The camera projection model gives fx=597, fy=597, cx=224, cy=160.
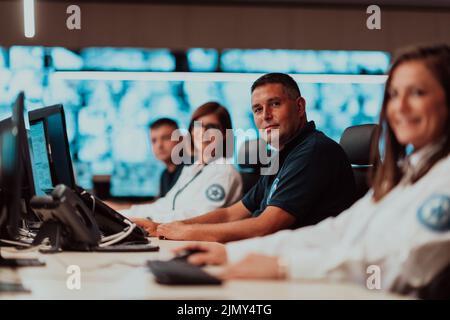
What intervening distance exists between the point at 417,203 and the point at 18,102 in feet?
2.80

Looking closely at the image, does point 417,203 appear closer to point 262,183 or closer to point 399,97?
point 399,97

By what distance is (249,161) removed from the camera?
10.4 feet

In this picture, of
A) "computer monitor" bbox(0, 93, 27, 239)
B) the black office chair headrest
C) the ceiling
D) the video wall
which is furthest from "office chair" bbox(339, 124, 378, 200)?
the video wall

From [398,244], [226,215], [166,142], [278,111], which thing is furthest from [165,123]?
[398,244]

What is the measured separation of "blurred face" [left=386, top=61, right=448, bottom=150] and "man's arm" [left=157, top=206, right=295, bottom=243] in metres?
0.82

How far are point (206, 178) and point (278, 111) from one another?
92cm

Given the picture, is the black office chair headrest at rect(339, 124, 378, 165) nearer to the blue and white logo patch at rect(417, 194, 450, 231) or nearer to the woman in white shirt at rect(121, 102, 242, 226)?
the woman in white shirt at rect(121, 102, 242, 226)

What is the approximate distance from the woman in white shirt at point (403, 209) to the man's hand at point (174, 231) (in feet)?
2.88

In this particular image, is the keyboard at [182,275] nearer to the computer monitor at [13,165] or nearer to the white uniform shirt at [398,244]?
the white uniform shirt at [398,244]

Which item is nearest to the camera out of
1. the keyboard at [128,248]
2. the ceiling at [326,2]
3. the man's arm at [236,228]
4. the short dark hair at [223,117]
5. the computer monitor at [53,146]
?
the keyboard at [128,248]

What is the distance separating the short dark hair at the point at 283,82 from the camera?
2.07 m

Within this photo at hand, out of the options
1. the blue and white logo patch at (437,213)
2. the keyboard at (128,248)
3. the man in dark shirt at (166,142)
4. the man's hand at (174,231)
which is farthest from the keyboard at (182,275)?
the man in dark shirt at (166,142)

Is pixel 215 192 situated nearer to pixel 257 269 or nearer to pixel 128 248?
pixel 128 248

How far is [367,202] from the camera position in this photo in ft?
3.87
